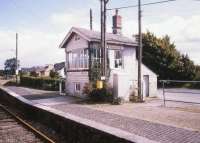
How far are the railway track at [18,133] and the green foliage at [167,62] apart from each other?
2626 centimetres

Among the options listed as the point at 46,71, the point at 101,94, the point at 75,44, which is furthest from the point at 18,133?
the point at 46,71

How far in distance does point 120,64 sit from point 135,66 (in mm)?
2124

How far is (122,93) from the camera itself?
67.9 ft

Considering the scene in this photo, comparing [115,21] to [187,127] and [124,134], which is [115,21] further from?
[124,134]

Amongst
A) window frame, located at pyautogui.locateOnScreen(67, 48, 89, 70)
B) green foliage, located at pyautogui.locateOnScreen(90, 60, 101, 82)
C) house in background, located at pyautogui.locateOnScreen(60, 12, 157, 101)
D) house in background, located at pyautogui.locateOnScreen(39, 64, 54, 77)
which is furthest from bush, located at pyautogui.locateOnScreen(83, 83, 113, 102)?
house in background, located at pyautogui.locateOnScreen(39, 64, 54, 77)

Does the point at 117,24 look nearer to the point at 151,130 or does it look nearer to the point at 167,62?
the point at 167,62

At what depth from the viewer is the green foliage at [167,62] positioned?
39.0 meters

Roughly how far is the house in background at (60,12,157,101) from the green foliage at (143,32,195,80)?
11851 mm

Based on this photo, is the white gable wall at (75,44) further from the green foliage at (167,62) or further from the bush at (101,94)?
the green foliage at (167,62)

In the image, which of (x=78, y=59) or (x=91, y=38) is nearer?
(x=91, y=38)

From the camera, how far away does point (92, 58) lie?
23.8m

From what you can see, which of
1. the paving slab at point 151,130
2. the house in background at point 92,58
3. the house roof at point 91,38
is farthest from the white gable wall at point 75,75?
the paving slab at point 151,130

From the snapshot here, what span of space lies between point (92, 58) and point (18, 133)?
39.5ft

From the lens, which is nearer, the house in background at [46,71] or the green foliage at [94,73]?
the green foliage at [94,73]
